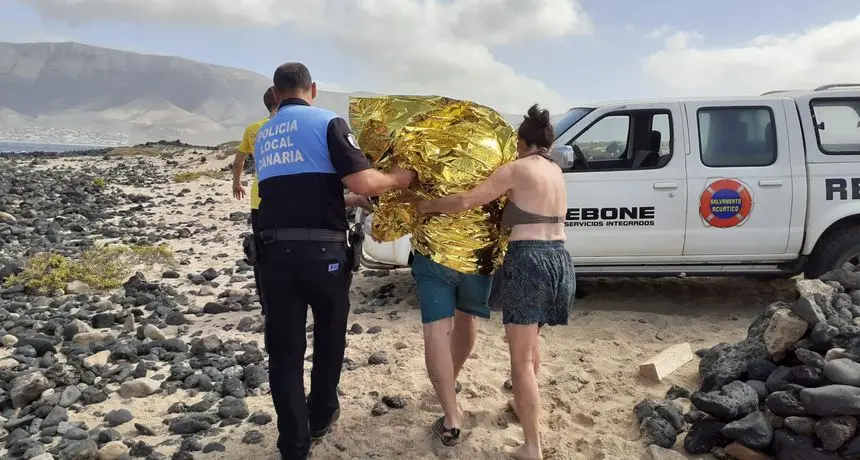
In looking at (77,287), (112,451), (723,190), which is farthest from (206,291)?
(723,190)

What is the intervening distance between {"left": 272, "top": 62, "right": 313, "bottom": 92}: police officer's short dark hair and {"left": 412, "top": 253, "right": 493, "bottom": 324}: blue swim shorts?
3.75 ft

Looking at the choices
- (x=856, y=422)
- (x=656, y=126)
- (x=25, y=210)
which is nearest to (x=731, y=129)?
(x=656, y=126)

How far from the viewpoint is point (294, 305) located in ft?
10.8

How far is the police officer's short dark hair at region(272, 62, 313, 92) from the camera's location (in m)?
3.30

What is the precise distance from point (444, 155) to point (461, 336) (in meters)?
1.16

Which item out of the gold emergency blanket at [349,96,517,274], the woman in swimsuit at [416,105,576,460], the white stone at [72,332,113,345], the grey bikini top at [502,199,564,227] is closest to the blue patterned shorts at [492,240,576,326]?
the woman in swimsuit at [416,105,576,460]

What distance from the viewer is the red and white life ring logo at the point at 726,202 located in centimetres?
594

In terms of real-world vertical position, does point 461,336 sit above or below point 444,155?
below

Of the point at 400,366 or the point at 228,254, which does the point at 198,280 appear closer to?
the point at 228,254

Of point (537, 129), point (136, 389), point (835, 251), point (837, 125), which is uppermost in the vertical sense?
point (837, 125)

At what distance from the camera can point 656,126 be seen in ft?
20.4

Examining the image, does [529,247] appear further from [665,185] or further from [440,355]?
[665,185]

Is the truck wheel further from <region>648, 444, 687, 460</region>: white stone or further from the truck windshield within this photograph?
<region>648, 444, 687, 460</region>: white stone

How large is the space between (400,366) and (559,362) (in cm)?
127
